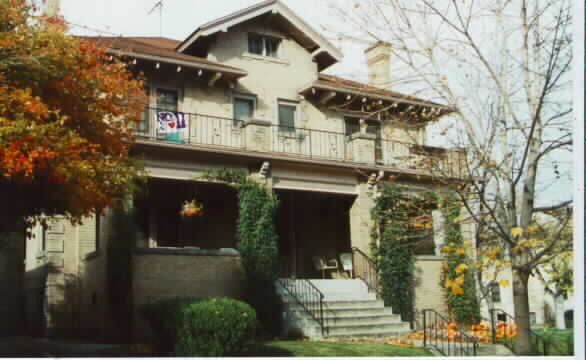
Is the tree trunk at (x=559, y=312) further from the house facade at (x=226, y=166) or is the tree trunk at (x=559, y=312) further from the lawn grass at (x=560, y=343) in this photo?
the house facade at (x=226, y=166)

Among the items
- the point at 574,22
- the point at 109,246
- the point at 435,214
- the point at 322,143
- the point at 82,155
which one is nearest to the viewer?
the point at 574,22

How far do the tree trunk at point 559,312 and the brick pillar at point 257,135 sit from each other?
21.3ft

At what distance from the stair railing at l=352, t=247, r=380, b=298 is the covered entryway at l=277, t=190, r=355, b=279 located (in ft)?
3.70

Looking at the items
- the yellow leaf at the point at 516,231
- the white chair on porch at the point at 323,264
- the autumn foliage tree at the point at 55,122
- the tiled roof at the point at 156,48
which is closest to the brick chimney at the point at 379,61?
the yellow leaf at the point at 516,231

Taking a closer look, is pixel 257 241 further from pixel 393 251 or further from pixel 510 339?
pixel 510 339

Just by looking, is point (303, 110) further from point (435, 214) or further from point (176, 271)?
point (176, 271)

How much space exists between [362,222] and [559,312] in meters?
4.36

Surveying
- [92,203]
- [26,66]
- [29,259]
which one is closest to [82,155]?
[92,203]

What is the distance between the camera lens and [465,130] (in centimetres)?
847

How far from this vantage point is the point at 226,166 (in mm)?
13547

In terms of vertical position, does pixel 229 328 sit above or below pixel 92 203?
below

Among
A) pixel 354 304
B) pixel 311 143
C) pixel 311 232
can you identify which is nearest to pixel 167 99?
pixel 311 143

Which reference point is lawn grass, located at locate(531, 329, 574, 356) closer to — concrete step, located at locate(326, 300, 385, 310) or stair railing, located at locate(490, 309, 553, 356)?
stair railing, located at locate(490, 309, 553, 356)

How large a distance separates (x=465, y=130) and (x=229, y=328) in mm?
3918
